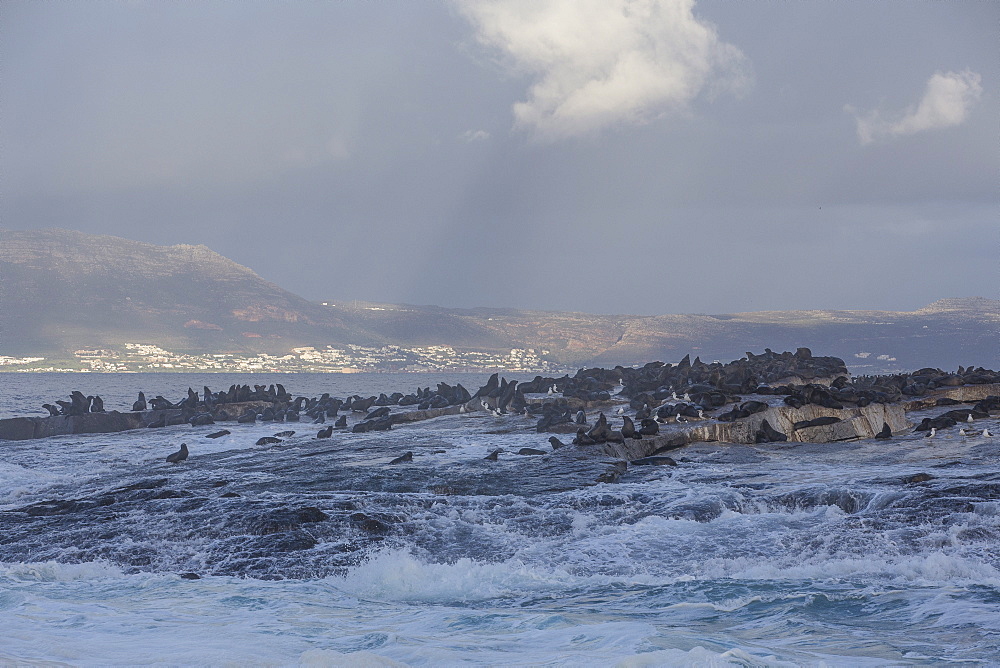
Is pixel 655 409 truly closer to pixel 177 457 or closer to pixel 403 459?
pixel 403 459

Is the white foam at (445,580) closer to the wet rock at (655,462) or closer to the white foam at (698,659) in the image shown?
the white foam at (698,659)

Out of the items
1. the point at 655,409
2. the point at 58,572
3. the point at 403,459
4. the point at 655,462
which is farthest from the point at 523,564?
the point at 655,409

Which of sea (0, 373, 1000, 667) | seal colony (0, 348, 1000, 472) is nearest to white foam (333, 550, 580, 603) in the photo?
sea (0, 373, 1000, 667)

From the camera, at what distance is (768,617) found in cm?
964

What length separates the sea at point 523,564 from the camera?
28.9ft

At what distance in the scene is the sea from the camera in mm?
8805

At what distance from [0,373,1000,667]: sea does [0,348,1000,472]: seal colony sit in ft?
7.30

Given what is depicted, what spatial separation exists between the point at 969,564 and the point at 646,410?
15.4 meters

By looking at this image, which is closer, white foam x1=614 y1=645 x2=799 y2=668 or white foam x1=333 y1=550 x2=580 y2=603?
white foam x1=614 y1=645 x2=799 y2=668

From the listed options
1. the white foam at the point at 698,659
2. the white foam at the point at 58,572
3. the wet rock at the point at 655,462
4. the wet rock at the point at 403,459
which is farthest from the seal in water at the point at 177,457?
the white foam at the point at 698,659

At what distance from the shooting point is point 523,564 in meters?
12.2

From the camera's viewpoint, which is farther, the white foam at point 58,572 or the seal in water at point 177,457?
the seal in water at point 177,457

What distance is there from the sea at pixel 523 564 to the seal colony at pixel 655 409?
2.22m

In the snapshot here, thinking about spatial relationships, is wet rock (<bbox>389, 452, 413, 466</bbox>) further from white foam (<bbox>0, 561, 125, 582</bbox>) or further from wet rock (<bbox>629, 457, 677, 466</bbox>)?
white foam (<bbox>0, 561, 125, 582</bbox>)
